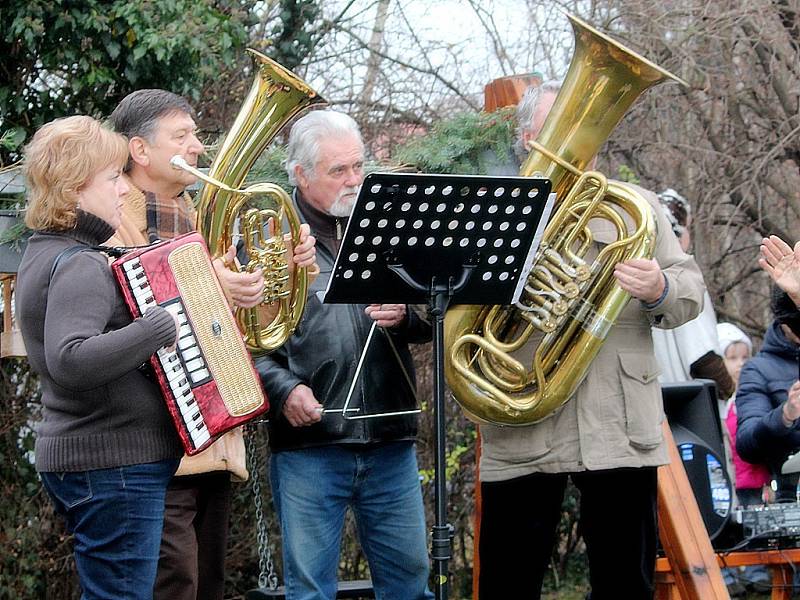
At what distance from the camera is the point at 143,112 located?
3797 mm

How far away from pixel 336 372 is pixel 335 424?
0.57 feet

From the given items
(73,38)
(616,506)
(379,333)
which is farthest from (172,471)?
(73,38)

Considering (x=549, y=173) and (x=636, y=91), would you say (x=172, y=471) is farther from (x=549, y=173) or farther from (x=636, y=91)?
(x=636, y=91)

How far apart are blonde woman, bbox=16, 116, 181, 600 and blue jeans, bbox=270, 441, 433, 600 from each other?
762mm

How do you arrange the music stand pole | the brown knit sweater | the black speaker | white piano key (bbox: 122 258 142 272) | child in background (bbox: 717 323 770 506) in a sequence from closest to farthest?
the brown knit sweater
white piano key (bbox: 122 258 142 272)
the music stand pole
the black speaker
child in background (bbox: 717 323 770 506)

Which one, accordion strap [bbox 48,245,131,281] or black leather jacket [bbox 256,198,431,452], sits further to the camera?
black leather jacket [bbox 256,198,431,452]

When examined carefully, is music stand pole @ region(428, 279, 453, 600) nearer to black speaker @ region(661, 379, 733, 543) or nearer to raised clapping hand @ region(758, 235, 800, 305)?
raised clapping hand @ region(758, 235, 800, 305)

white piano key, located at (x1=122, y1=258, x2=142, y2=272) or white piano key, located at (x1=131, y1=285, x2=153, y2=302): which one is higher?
white piano key, located at (x1=122, y1=258, x2=142, y2=272)

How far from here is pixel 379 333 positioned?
4035mm

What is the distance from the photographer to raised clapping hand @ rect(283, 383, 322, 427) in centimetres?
383

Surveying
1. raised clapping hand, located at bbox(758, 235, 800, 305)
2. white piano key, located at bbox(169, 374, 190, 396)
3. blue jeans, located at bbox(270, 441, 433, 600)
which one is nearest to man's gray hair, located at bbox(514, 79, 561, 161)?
raised clapping hand, located at bbox(758, 235, 800, 305)

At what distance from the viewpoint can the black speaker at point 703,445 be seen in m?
5.30

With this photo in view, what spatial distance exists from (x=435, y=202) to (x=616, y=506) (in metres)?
1.25

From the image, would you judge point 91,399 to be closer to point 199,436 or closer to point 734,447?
point 199,436
